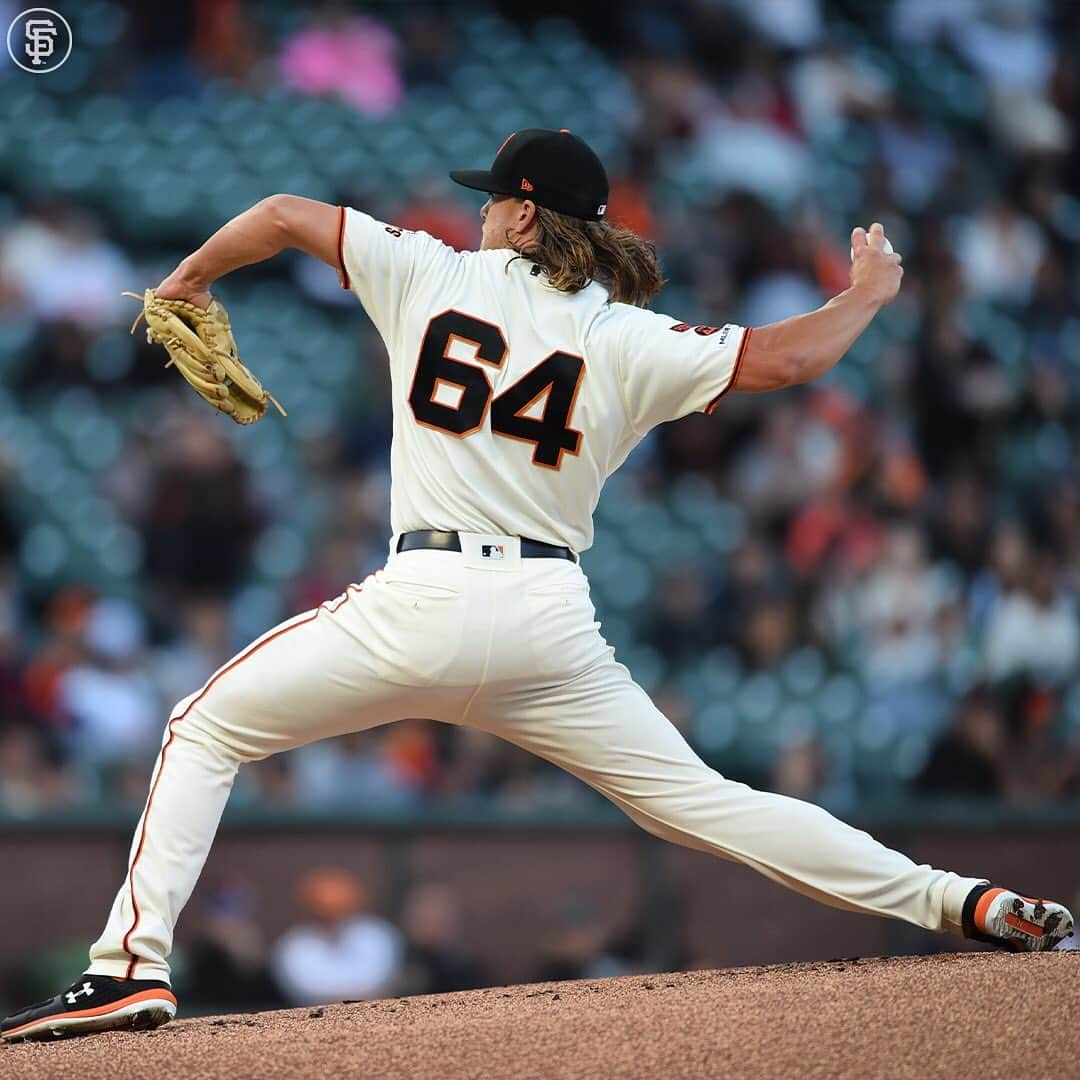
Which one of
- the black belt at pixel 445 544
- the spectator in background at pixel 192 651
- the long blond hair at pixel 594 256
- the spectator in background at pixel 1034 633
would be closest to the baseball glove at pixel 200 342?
the black belt at pixel 445 544

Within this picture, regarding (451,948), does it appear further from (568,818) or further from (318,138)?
(318,138)

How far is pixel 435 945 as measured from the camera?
6012mm

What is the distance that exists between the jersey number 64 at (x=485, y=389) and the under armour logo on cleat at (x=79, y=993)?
126 centimetres

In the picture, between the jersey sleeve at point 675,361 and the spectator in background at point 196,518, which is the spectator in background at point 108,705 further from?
the jersey sleeve at point 675,361

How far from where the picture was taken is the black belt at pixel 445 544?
3.22 metres

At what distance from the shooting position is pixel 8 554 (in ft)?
25.0

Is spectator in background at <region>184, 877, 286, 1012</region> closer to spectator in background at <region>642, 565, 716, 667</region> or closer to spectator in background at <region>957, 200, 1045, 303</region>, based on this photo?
spectator in background at <region>642, 565, 716, 667</region>

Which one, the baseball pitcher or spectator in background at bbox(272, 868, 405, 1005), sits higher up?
the baseball pitcher

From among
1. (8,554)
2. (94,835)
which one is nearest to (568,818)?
(94,835)

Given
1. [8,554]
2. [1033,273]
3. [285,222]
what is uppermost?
[1033,273]

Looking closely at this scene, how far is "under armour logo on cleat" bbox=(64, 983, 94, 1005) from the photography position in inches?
124

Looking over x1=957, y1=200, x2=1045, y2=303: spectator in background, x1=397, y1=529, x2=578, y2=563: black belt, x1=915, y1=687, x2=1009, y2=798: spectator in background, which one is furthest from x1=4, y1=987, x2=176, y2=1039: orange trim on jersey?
x1=957, y1=200, x2=1045, y2=303: spectator in background

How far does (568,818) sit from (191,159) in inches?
183

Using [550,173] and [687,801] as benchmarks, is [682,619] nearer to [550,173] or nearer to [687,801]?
[687,801]
